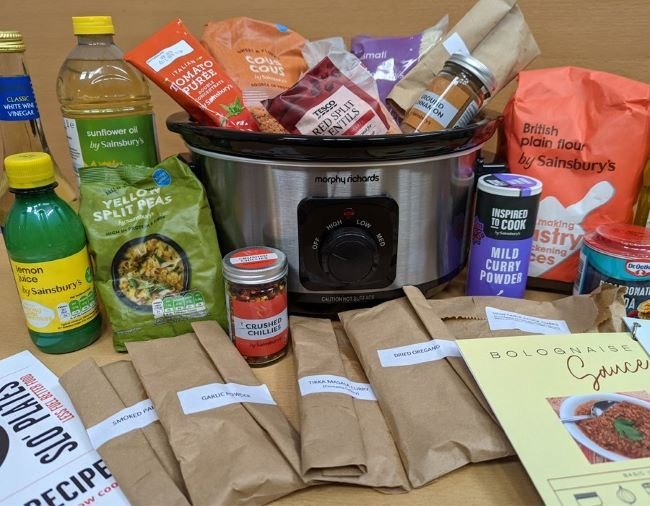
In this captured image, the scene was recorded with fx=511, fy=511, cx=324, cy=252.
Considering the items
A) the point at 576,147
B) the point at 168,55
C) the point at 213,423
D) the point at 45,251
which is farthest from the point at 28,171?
the point at 576,147

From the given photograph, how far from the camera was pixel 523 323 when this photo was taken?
0.61 meters

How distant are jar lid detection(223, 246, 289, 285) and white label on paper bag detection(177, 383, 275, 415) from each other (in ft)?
0.37

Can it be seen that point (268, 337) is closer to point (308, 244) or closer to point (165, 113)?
point (308, 244)

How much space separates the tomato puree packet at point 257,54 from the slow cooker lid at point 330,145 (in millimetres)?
169

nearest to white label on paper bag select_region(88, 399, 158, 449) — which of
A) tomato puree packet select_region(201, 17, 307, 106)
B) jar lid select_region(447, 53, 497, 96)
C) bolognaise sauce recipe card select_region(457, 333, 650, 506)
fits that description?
bolognaise sauce recipe card select_region(457, 333, 650, 506)

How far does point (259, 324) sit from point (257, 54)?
0.45 metres

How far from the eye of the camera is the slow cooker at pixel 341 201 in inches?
22.3

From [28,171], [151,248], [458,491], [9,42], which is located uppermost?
[9,42]

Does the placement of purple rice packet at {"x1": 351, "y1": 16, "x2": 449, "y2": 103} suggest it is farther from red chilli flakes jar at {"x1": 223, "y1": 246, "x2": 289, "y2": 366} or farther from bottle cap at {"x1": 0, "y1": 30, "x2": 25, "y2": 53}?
bottle cap at {"x1": 0, "y1": 30, "x2": 25, "y2": 53}

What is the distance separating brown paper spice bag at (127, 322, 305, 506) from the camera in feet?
1.38

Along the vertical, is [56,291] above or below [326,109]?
below

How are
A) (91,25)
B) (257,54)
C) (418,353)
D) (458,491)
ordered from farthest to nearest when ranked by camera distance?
(257,54)
(91,25)
(418,353)
(458,491)

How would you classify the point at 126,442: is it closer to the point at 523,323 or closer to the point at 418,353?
the point at 418,353

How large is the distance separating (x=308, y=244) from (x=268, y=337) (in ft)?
0.39
